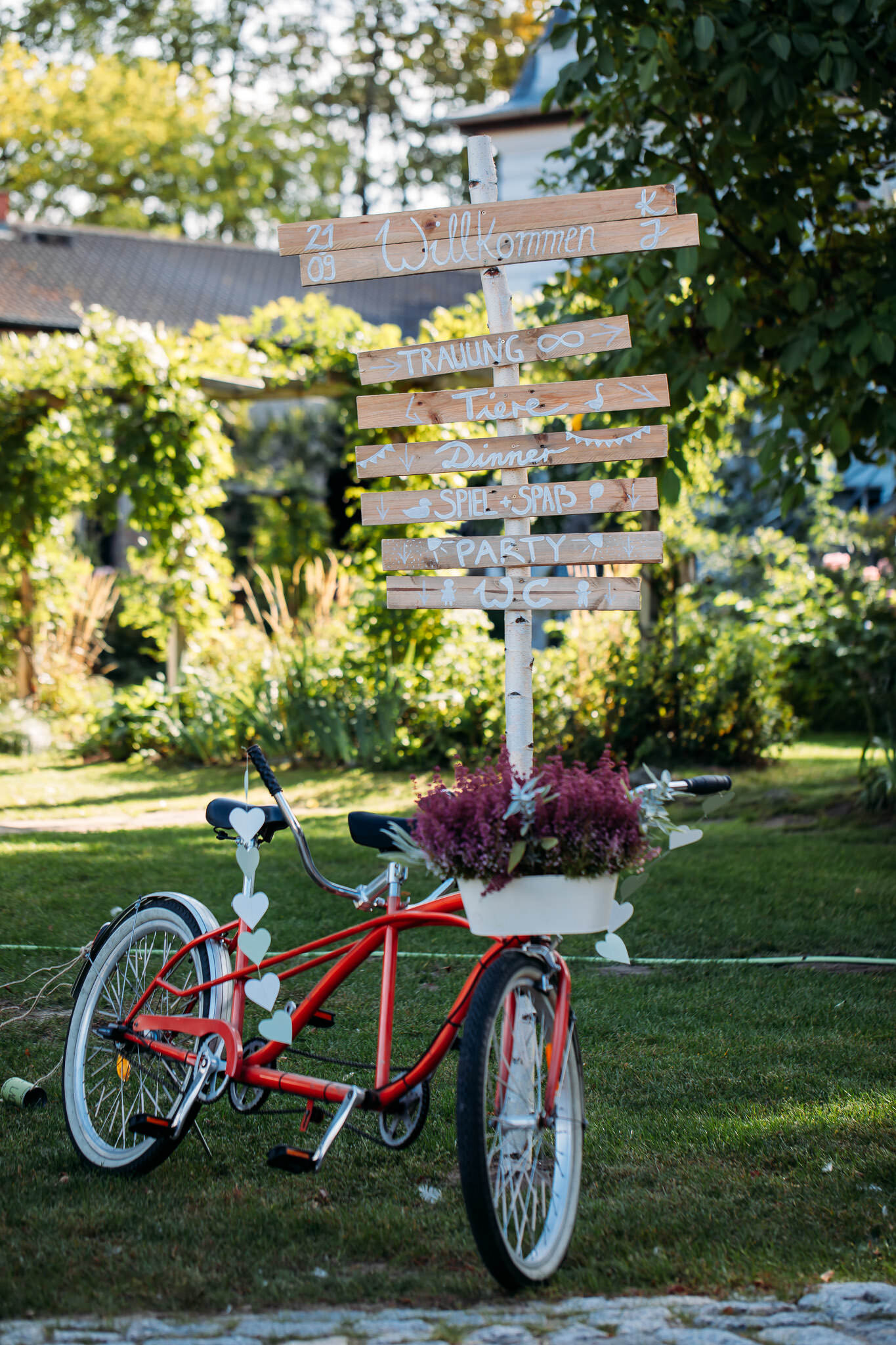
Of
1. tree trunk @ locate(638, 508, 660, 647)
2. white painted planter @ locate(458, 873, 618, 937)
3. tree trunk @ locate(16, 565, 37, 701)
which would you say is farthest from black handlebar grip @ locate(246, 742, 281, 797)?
tree trunk @ locate(16, 565, 37, 701)

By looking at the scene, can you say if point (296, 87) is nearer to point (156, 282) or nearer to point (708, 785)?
point (156, 282)

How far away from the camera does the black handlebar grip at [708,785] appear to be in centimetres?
300

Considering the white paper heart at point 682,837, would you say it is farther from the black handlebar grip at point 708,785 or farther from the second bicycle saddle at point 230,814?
the second bicycle saddle at point 230,814

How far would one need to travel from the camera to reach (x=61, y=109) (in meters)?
27.0

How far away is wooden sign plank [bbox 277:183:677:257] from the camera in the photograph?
3.17 meters

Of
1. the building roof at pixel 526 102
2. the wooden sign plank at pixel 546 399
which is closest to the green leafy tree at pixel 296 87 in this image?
the building roof at pixel 526 102

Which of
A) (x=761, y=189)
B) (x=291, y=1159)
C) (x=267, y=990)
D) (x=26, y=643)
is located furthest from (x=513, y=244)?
(x=26, y=643)

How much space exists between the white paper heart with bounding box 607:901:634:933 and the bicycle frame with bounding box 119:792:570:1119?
151 millimetres

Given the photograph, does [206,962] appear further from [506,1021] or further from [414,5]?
[414,5]

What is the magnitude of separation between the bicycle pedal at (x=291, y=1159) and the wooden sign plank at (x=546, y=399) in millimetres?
1694

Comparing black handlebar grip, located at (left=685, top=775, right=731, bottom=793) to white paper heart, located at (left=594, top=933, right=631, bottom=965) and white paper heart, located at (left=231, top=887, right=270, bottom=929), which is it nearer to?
white paper heart, located at (left=594, top=933, right=631, bottom=965)

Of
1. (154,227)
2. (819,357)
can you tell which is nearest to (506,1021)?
(819,357)

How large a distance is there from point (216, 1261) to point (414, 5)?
31.3 meters

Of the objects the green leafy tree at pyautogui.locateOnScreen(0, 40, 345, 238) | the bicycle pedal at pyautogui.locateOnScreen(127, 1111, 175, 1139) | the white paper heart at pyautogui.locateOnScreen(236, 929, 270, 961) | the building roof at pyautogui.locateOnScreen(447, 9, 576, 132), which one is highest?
the green leafy tree at pyautogui.locateOnScreen(0, 40, 345, 238)
